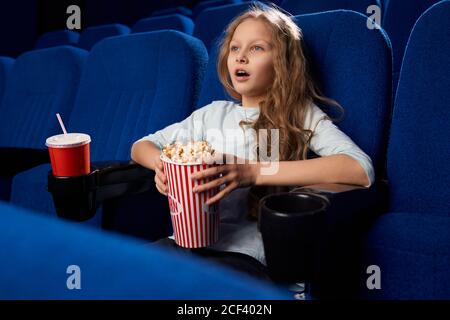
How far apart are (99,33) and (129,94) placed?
1.42 meters

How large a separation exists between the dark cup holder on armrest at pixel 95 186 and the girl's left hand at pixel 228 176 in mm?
201

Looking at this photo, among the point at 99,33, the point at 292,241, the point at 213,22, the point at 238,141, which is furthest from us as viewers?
the point at 99,33

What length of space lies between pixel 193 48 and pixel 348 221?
0.56m

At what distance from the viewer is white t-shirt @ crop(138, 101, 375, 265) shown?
2.19ft

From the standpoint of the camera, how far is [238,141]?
0.79 m

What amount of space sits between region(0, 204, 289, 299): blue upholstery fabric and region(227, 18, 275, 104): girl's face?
638mm

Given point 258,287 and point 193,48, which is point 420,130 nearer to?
point 193,48

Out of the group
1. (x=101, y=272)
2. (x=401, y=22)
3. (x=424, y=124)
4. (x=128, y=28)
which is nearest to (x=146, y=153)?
(x=424, y=124)

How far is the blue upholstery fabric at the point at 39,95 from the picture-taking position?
135 centimetres

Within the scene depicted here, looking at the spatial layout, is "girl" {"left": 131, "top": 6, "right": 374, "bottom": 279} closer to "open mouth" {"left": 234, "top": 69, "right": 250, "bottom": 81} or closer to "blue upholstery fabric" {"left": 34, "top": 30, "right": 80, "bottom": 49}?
"open mouth" {"left": 234, "top": 69, "right": 250, "bottom": 81}

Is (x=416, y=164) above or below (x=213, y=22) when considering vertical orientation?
below

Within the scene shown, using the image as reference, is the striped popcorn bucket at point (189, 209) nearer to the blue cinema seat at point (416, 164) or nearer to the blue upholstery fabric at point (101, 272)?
the blue cinema seat at point (416, 164)

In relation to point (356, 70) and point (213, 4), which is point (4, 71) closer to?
point (213, 4)
